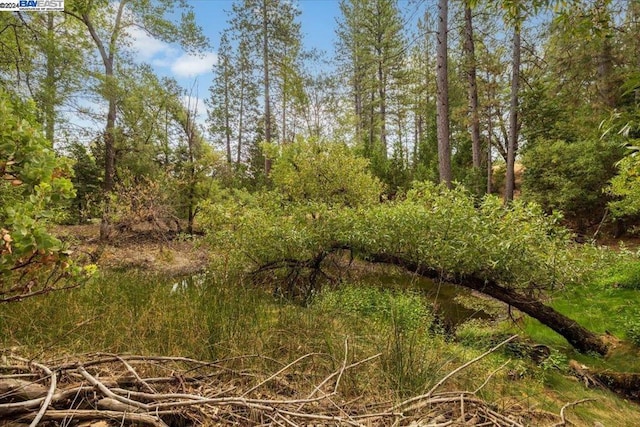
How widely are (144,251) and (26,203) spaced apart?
10.2 meters

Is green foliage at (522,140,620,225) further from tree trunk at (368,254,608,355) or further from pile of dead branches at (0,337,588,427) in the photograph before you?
pile of dead branches at (0,337,588,427)

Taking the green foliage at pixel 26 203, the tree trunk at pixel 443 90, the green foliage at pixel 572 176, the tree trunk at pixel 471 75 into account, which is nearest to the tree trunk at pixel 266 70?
the tree trunk at pixel 471 75

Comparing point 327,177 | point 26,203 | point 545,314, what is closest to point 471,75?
point 327,177

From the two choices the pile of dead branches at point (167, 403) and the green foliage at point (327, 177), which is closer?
Result: the pile of dead branches at point (167, 403)

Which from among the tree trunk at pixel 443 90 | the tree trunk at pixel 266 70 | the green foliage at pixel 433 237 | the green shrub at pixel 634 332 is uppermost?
the tree trunk at pixel 266 70

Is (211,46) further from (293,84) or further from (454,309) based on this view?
(454,309)

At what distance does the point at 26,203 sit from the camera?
1.80 metres

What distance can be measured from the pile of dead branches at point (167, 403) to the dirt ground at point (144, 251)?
665 cm

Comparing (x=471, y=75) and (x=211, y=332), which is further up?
(x=471, y=75)

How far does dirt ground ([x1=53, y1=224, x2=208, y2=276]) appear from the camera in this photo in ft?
28.4

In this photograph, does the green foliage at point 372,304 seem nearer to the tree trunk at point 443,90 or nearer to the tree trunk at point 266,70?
the tree trunk at point 443,90

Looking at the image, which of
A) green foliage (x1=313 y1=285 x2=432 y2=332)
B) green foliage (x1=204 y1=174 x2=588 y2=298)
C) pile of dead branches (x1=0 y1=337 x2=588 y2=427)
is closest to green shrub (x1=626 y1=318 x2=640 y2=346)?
green foliage (x1=204 y1=174 x2=588 y2=298)

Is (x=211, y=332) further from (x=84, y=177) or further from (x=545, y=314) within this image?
(x=84, y=177)

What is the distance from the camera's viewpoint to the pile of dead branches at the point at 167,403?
1.19 m
